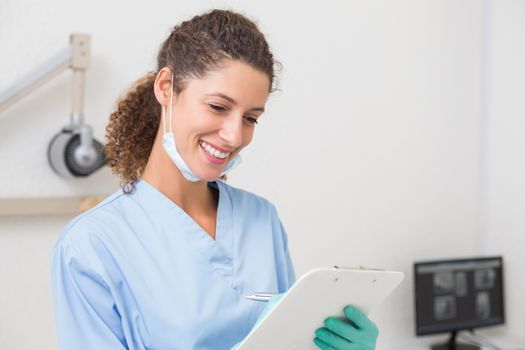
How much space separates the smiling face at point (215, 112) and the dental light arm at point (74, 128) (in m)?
0.41

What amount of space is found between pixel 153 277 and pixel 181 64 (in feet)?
1.04

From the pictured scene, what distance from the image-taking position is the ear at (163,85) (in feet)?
3.23

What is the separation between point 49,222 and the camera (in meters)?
1.39

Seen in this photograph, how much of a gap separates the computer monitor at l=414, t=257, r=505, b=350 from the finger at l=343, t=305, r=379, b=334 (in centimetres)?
109

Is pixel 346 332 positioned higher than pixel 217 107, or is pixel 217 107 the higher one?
pixel 217 107

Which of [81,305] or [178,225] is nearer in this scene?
[81,305]

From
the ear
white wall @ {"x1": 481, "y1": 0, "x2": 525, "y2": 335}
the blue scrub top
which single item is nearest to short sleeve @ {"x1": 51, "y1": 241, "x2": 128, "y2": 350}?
the blue scrub top

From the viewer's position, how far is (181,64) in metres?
0.97

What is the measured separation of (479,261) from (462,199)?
22cm

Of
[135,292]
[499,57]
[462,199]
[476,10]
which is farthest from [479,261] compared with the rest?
[135,292]

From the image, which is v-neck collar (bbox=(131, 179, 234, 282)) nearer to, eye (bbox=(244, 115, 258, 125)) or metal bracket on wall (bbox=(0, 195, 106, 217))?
eye (bbox=(244, 115, 258, 125))

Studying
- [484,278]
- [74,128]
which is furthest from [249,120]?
[484,278]

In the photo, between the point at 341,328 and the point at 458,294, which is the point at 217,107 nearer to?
the point at 341,328

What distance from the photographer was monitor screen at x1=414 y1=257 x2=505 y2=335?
81.5 inches
